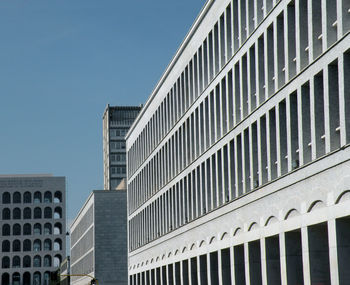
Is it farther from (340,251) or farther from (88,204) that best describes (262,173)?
(88,204)

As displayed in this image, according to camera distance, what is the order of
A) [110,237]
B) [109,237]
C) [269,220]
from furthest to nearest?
1. [110,237]
2. [109,237]
3. [269,220]

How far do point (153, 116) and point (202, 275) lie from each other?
26333 mm

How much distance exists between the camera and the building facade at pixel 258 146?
3331 cm

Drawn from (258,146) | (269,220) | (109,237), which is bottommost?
(269,220)

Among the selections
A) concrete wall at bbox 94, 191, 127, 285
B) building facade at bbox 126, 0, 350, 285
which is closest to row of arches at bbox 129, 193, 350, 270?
building facade at bbox 126, 0, 350, 285

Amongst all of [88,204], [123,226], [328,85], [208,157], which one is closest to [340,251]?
[328,85]

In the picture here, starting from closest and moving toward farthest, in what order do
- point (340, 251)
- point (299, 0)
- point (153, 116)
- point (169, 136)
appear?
point (340, 251), point (299, 0), point (169, 136), point (153, 116)

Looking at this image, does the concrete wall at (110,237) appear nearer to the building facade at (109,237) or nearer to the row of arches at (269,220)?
the building facade at (109,237)

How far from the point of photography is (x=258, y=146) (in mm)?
43125

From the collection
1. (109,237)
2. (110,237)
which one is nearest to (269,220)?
(109,237)

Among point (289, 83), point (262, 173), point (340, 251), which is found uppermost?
point (289, 83)

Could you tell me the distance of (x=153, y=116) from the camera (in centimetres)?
8044

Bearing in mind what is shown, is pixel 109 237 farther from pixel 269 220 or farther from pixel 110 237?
pixel 269 220

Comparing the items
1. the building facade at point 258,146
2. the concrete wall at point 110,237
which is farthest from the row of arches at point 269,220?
the concrete wall at point 110,237
